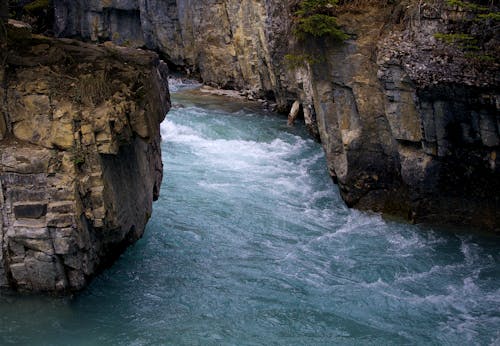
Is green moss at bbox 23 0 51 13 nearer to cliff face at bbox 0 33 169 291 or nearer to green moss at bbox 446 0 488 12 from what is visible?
Result: cliff face at bbox 0 33 169 291

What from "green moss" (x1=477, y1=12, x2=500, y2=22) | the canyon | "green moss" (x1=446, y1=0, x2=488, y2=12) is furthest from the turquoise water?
"green moss" (x1=446, y1=0, x2=488, y2=12)

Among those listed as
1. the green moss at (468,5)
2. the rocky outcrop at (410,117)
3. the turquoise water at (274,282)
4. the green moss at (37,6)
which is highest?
the green moss at (37,6)

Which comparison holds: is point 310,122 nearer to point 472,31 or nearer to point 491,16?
point 472,31

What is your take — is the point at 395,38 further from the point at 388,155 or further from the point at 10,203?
the point at 10,203

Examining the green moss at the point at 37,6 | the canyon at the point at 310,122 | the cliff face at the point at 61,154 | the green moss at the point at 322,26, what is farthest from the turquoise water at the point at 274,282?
the green moss at the point at 37,6

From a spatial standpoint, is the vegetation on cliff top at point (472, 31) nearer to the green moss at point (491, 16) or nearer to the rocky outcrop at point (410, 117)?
the green moss at point (491, 16)

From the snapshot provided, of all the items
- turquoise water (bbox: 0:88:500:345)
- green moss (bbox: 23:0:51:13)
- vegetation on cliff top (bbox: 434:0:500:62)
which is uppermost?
green moss (bbox: 23:0:51:13)

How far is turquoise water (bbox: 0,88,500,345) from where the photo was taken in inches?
303

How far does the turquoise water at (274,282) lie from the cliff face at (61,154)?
2.34ft

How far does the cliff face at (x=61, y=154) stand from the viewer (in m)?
7.27

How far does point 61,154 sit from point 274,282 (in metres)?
3.77

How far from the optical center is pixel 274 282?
359 inches

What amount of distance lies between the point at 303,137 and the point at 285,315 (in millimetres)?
10619

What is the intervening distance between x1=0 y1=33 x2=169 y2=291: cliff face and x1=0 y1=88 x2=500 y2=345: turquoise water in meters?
0.71
